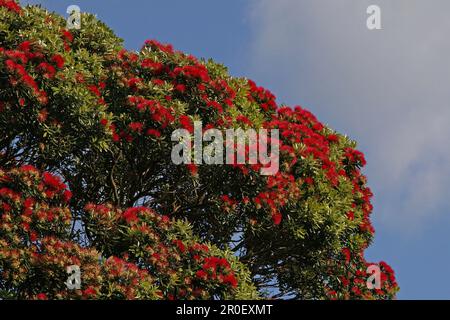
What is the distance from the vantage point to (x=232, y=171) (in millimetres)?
17422

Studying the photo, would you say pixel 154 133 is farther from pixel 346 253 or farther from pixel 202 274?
pixel 346 253

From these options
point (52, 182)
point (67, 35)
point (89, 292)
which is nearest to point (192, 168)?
point (52, 182)

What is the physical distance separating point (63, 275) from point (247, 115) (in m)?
5.93

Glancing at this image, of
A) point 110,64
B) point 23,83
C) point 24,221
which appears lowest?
point 24,221

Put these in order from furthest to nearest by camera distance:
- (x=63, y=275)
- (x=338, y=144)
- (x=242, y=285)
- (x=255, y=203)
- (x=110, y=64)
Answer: (x=338, y=144) → (x=110, y=64) → (x=255, y=203) → (x=242, y=285) → (x=63, y=275)

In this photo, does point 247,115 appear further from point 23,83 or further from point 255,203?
point 23,83

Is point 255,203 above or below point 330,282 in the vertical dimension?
above

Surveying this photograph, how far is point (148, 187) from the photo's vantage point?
18.6 metres

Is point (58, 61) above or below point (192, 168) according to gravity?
above

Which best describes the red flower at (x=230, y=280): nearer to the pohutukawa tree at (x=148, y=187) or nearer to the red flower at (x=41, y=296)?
the pohutukawa tree at (x=148, y=187)

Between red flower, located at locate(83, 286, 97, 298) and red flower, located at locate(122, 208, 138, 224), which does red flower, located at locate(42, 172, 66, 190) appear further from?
red flower, located at locate(83, 286, 97, 298)

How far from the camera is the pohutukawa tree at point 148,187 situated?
51.6 ft

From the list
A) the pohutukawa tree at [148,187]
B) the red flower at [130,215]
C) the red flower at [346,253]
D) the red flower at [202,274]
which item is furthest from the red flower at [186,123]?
the red flower at [346,253]

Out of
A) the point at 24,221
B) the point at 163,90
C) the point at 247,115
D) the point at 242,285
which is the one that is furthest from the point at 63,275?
the point at 247,115
